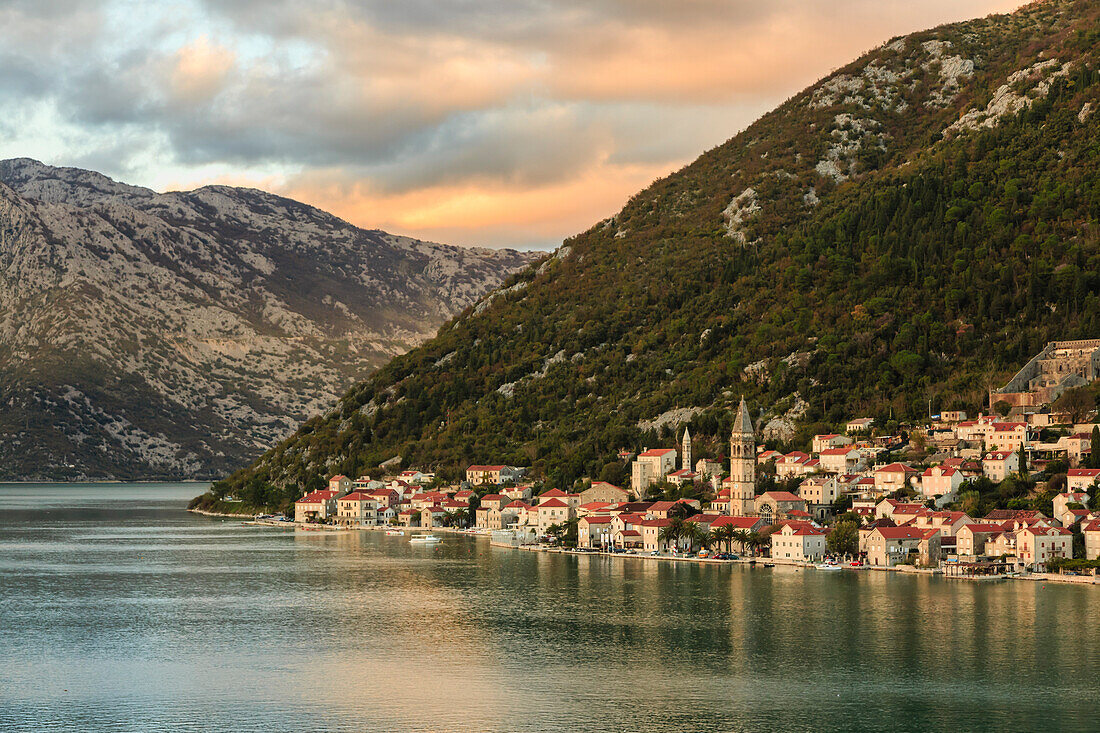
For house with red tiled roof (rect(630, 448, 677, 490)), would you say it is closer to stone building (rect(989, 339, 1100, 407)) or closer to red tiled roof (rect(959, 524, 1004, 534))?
stone building (rect(989, 339, 1100, 407))

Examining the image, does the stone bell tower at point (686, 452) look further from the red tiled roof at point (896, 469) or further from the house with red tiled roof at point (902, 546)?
the house with red tiled roof at point (902, 546)

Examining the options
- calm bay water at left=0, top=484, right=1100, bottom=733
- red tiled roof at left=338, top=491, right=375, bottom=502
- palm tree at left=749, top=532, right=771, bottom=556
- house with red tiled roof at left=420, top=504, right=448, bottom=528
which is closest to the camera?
calm bay water at left=0, top=484, right=1100, bottom=733

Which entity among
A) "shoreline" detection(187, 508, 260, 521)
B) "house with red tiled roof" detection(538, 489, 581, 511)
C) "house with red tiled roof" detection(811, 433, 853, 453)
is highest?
"house with red tiled roof" detection(811, 433, 853, 453)

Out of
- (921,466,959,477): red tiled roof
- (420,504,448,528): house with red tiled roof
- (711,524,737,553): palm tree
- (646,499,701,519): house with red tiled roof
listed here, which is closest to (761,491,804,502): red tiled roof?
(711,524,737,553): palm tree

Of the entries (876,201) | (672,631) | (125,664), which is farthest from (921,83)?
(125,664)

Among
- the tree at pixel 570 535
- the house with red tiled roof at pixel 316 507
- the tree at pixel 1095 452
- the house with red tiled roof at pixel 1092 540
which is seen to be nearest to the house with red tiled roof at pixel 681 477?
the tree at pixel 570 535

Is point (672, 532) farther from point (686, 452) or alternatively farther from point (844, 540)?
point (686, 452)

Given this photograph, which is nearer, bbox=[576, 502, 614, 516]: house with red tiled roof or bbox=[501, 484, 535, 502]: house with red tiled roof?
bbox=[576, 502, 614, 516]: house with red tiled roof
